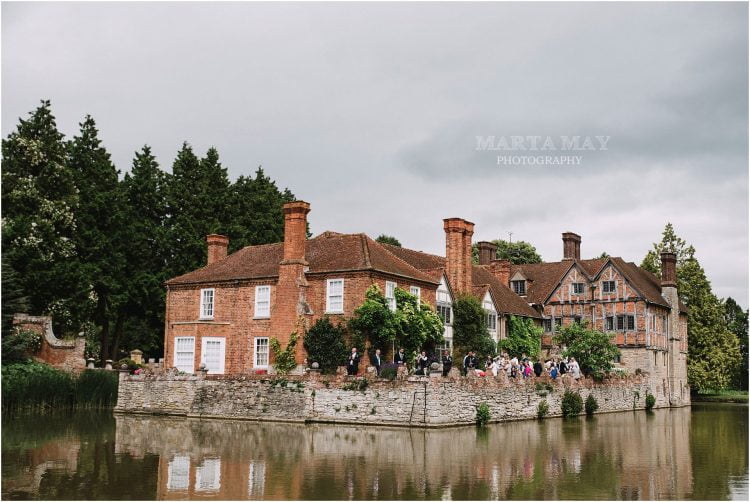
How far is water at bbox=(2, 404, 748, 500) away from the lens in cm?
1455

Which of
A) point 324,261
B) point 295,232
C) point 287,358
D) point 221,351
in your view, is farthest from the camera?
point 221,351

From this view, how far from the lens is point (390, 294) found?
113 feet

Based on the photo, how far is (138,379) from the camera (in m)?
33.7

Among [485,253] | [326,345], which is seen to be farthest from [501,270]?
[326,345]

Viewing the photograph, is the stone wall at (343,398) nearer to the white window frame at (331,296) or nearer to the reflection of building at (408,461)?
the reflection of building at (408,461)

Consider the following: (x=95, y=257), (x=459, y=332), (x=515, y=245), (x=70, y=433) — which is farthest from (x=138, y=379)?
(x=515, y=245)

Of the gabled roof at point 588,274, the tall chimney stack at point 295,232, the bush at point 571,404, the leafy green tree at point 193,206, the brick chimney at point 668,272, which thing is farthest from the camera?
the brick chimney at point 668,272

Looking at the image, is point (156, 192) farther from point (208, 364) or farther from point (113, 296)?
point (208, 364)

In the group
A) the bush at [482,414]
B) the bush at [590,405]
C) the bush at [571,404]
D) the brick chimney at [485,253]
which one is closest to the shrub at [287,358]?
the bush at [482,414]

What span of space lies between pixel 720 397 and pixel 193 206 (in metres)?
40.7

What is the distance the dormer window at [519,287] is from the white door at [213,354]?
23.4 m

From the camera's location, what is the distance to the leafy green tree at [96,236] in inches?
1606

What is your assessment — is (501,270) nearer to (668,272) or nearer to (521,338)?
(521,338)

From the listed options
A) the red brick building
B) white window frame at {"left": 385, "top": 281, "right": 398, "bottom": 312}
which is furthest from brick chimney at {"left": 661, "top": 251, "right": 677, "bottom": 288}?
white window frame at {"left": 385, "top": 281, "right": 398, "bottom": 312}
